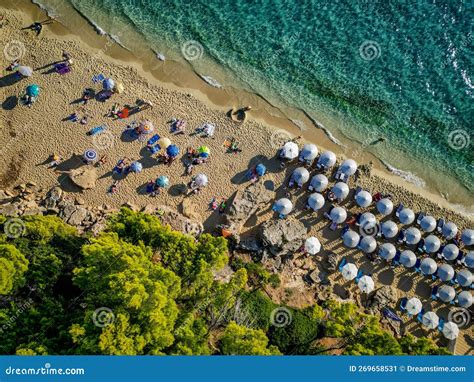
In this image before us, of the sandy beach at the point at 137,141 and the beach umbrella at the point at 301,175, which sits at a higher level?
the beach umbrella at the point at 301,175

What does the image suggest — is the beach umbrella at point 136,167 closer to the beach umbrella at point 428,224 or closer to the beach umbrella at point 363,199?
the beach umbrella at point 363,199

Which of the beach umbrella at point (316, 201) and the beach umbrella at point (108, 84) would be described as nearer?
the beach umbrella at point (316, 201)

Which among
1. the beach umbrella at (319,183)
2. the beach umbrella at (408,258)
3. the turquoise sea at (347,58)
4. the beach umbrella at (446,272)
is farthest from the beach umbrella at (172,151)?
the beach umbrella at (446,272)

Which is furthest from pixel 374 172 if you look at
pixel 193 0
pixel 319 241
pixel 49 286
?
pixel 49 286

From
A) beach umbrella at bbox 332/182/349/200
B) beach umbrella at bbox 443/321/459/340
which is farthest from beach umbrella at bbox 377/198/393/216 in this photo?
beach umbrella at bbox 443/321/459/340

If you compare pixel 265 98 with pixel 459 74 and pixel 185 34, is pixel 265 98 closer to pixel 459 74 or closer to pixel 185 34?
pixel 185 34

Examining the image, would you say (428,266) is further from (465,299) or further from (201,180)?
(201,180)

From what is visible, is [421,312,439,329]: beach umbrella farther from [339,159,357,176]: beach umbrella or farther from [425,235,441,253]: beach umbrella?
[339,159,357,176]: beach umbrella
